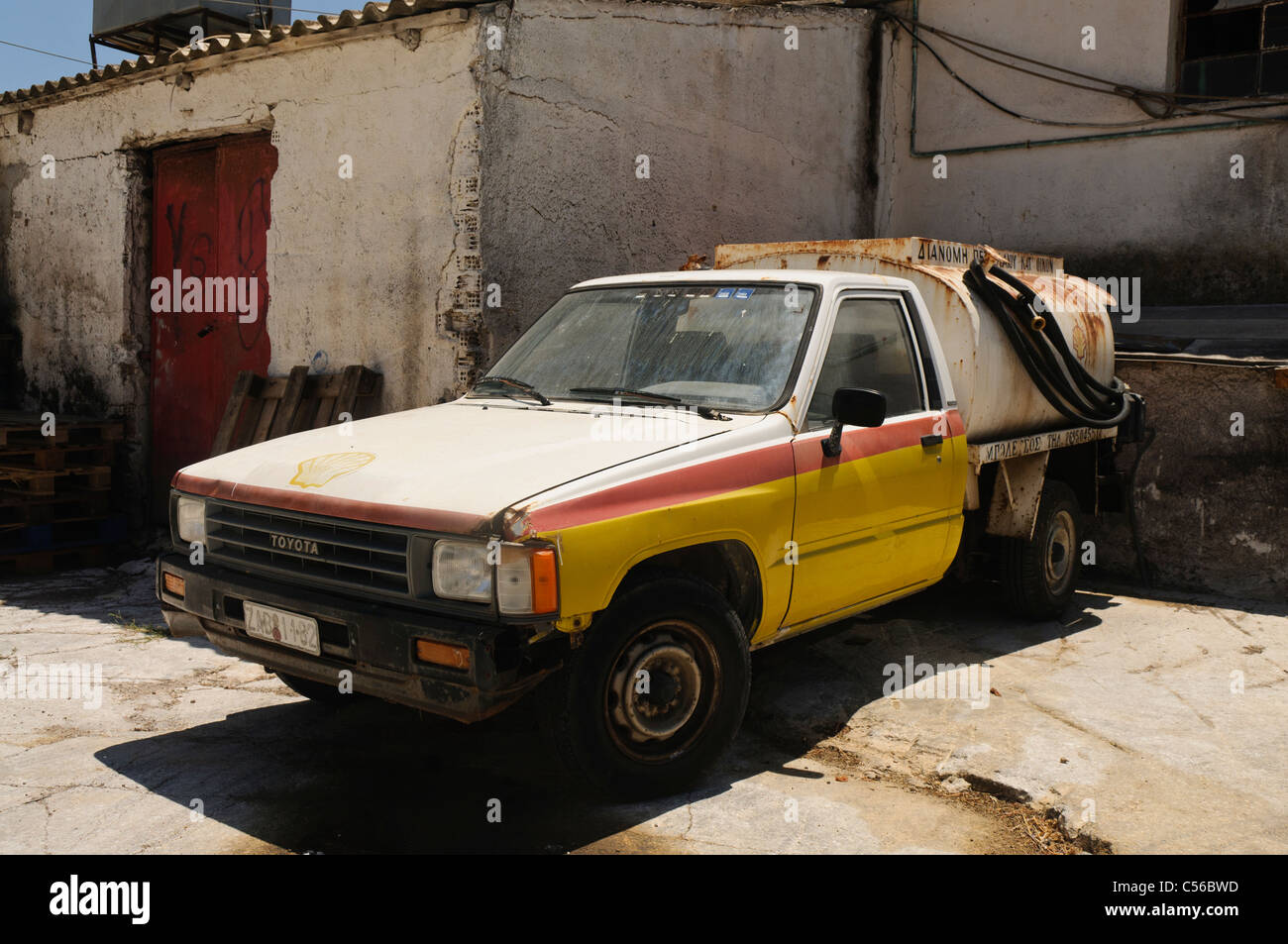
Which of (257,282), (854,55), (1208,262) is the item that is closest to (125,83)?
(257,282)

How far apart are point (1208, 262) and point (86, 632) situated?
27.0ft

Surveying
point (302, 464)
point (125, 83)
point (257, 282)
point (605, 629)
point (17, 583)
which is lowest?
point (17, 583)

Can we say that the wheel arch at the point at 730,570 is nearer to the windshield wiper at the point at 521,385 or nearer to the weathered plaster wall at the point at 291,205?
the windshield wiper at the point at 521,385

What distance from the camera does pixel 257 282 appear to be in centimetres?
841

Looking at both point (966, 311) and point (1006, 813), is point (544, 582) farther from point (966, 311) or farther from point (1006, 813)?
point (966, 311)

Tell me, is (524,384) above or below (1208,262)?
below

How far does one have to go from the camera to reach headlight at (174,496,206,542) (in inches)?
163

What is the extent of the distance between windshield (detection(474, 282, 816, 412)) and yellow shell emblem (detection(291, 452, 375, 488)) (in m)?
0.94

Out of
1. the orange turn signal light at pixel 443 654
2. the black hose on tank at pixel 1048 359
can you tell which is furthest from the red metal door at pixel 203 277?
the orange turn signal light at pixel 443 654

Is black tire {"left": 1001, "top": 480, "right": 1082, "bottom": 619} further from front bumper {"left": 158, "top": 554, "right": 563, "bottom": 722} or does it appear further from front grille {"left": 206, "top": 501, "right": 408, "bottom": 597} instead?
front grille {"left": 206, "top": 501, "right": 408, "bottom": 597}

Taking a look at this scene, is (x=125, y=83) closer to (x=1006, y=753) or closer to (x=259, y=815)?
(x=259, y=815)

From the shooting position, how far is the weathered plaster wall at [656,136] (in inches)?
282

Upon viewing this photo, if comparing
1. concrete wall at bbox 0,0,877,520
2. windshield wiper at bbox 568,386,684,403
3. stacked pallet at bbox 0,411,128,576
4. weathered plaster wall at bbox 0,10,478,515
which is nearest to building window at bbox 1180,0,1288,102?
concrete wall at bbox 0,0,877,520

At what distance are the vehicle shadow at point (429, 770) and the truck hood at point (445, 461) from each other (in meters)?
0.99
